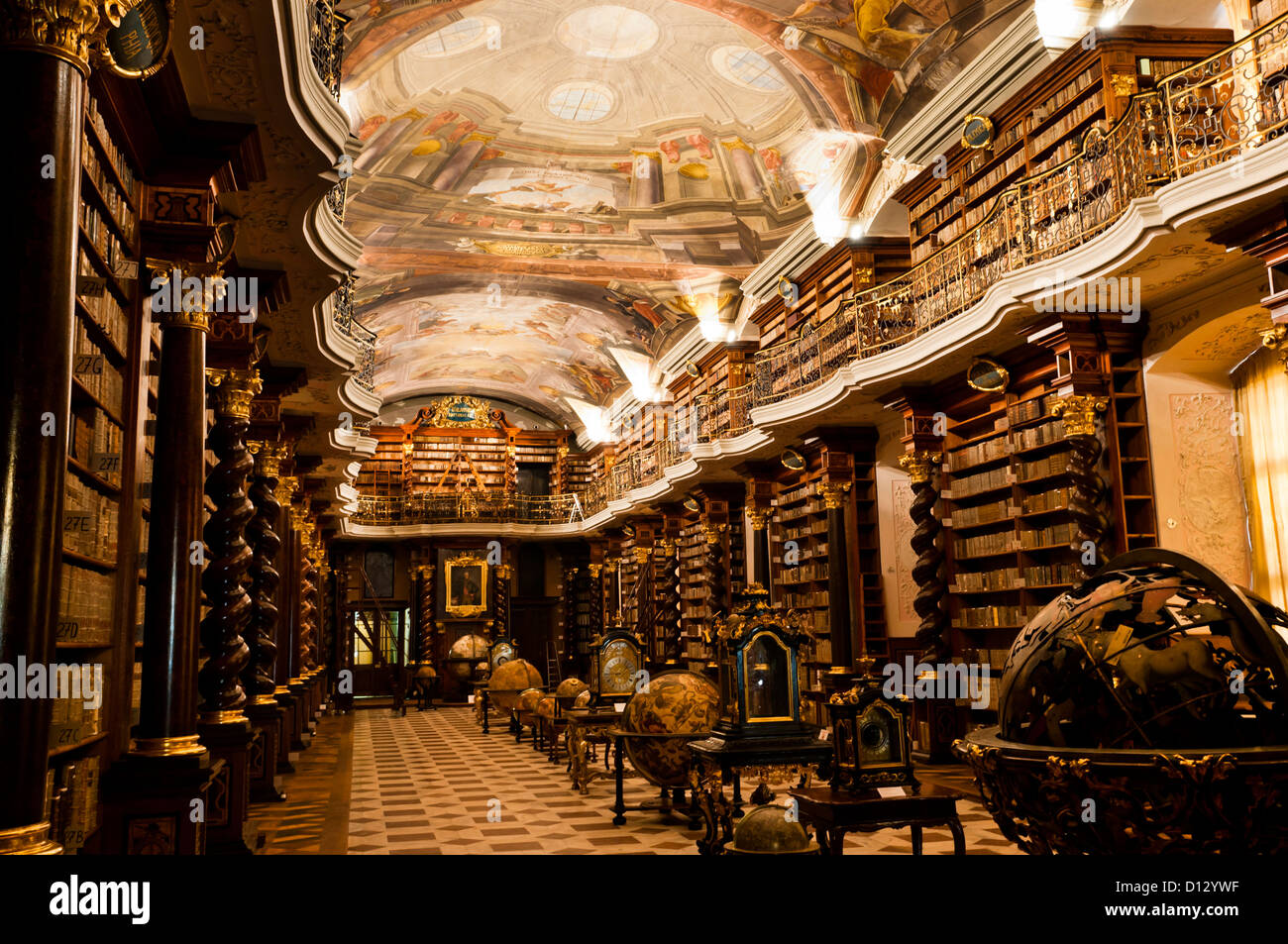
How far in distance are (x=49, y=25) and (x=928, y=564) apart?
29.7 ft

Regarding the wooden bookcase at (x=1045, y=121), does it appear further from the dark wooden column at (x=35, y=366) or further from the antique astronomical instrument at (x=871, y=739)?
the dark wooden column at (x=35, y=366)

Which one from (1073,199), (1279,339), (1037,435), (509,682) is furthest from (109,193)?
(509,682)

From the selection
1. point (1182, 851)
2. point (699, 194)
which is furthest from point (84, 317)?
point (699, 194)

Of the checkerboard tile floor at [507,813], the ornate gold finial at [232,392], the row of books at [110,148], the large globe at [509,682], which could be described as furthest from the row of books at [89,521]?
the large globe at [509,682]

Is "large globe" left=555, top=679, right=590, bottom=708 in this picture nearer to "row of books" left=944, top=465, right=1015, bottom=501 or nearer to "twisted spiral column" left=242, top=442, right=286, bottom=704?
"twisted spiral column" left=242, top=442, right=286, bottom=704

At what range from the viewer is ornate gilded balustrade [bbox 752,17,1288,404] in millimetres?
6504

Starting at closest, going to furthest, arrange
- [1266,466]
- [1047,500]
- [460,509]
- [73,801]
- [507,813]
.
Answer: [73,801] < [1266,466] < [507,813] < [1047,500] < [460,509]

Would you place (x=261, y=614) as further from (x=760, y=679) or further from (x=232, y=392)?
(x=760, y=679)

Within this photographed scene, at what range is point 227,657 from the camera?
6.32 metres

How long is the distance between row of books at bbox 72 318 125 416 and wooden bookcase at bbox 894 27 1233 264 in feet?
23.1

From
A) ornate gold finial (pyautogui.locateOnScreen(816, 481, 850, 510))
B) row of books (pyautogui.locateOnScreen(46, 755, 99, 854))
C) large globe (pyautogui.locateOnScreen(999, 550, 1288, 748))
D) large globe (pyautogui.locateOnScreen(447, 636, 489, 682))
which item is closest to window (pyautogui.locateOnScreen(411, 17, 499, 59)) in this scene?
ornate gold finial (pyautogui.locateOnScreen(816, 481, 850, 510))

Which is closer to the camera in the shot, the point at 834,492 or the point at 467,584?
the point at 834,492

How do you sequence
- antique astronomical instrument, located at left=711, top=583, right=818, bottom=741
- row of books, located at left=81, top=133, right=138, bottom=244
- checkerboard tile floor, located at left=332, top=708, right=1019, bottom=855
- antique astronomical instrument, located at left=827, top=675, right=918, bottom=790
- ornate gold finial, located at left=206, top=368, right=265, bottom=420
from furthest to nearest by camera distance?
ornate gold finial, located at left=206, top=368, right=265, bottom=420 < checkerboard tile floor, located at left=332, top=708, right=1019, bottom=855 < antique astronomical instrument, located at left=711, top=583, right=818, bottom=741 < antique astronomical instrument, located at left=827, top=675, right=918, bottom=790 < row of books, located at left=81, top=133, right=138, bottom=244
